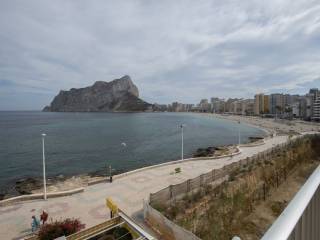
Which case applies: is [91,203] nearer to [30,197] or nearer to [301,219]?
[30,197]

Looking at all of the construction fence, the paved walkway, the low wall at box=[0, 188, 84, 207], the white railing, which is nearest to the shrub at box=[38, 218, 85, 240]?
the paved walkway

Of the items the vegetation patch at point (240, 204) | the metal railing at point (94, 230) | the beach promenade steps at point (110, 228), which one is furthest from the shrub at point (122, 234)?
the vegetation patch at point (240, 204)

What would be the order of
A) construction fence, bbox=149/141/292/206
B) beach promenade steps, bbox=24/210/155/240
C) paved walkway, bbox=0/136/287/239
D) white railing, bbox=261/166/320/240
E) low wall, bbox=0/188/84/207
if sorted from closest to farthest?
white railing, bbox=261/166/320/240
beach promenade steps, bbox=24/210/155/240
paved walkway, bbox=0/136/287/239
construction fence, bbox=149/141/292/206
low wall, bbox=0/188/84/207

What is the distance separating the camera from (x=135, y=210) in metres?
11.1

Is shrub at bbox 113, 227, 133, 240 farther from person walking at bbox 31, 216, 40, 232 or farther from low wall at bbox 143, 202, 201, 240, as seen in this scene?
person walking at bbox 31, 216, 40, 232

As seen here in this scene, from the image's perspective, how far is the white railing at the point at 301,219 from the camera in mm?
1059

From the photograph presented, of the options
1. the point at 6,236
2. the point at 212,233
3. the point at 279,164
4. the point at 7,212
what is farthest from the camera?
the point at 279,164

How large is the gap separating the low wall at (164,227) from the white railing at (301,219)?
6479 millimetres

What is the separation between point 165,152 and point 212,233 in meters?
28.7

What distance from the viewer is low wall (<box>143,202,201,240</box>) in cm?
757

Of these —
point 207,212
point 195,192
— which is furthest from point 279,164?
point 207,212

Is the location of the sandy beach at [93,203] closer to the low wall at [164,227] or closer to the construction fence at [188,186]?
the low wall at [164,227]

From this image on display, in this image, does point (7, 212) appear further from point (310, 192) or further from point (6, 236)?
point (310, 192)

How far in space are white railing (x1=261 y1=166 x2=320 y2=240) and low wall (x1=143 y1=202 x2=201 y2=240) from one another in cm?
648
